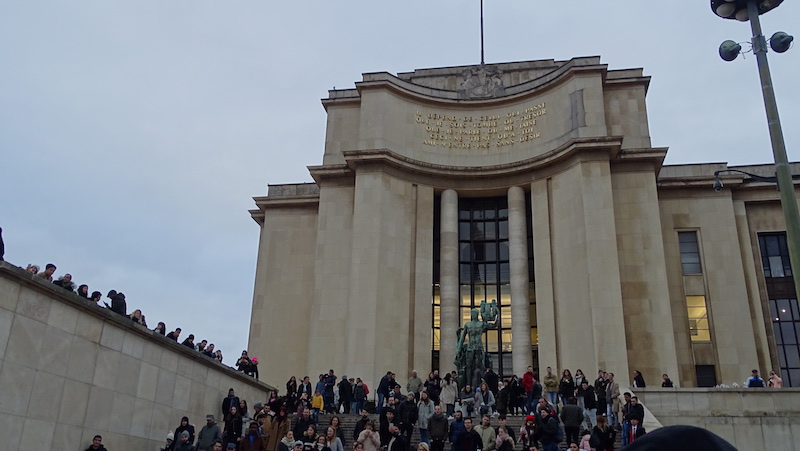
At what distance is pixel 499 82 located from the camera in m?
40.0

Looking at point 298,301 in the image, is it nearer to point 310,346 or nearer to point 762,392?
point 310,346

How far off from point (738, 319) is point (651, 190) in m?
7.36

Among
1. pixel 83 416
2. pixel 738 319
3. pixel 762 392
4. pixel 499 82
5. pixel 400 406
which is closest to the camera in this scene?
pixel 83 416

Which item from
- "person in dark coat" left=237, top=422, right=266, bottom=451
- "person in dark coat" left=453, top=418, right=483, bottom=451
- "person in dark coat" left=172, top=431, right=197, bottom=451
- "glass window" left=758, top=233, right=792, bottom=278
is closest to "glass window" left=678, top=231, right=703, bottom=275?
"glass window" left=758, top=233, right=792, bottom=278

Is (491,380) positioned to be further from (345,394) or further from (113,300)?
(113,300)

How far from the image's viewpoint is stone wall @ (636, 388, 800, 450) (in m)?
19.9

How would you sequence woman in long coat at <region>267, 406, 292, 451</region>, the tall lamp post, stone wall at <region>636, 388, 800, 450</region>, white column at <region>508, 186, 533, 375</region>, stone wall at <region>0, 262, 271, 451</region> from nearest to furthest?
the tall lamp post
stone wall at <region>0, 262, 271, 451</region>
woman in long coat at <region>267, 406, 292, 451</region>
stone wall at <region>636, 388, 800, 450</region>
white column at <region>508, 186, 533, 375</region>

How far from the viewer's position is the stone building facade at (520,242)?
3306 cm

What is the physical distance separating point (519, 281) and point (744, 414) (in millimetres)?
15611

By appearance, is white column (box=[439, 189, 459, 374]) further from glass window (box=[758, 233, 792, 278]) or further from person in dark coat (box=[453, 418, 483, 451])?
person in dark coat (box=[453, 418, 483, 451])

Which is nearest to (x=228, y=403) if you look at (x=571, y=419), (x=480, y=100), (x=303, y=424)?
(x=303, y=424)

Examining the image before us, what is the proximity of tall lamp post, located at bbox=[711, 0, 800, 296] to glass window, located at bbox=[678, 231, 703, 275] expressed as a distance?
27.2 m

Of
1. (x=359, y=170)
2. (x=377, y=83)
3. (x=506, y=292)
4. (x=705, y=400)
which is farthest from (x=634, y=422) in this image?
(x=377, y=83)

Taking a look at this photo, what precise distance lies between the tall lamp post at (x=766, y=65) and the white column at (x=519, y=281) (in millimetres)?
24144
